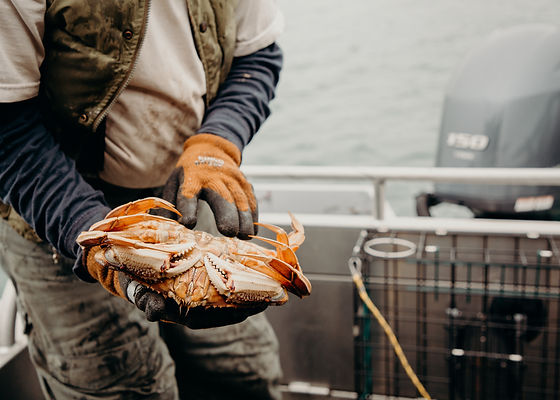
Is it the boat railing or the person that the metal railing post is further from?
the person

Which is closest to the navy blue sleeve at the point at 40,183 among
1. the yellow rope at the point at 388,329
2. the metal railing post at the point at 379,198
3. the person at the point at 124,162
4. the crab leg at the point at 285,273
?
the person at the point at 124,162

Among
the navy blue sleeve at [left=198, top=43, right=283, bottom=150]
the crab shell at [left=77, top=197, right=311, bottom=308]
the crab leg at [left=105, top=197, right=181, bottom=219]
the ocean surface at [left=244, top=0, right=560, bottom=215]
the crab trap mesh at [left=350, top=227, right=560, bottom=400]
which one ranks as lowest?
the crab trap mesh at [left=350, top=227, right=560, bottom=400]

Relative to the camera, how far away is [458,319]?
1.76m

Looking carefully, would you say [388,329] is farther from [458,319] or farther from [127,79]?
[127,79]

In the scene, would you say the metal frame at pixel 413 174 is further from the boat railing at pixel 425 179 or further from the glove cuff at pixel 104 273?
the glove cuff at pixel 104 273

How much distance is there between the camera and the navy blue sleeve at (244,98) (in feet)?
3.38

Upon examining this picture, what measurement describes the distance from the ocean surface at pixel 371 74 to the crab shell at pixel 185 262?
215 inches

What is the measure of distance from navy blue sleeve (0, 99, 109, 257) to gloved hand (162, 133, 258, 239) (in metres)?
0.12

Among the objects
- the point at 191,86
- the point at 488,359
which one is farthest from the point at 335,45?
the point at 191,86

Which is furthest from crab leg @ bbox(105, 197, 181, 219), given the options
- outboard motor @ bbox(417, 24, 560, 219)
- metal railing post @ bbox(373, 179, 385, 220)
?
outboard motor @ bbox(417, 24, 560, 219)

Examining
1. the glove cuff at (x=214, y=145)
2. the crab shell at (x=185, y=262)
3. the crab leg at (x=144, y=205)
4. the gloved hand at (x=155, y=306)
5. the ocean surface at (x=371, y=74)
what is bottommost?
the gloved hand at (x=155, y=306)

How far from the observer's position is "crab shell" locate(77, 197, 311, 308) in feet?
2.42

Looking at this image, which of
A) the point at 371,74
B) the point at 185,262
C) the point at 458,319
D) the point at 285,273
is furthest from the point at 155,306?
the point at 371,74

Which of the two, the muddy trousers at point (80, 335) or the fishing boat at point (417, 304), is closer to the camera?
the muddy trousers at point (80, 335)
